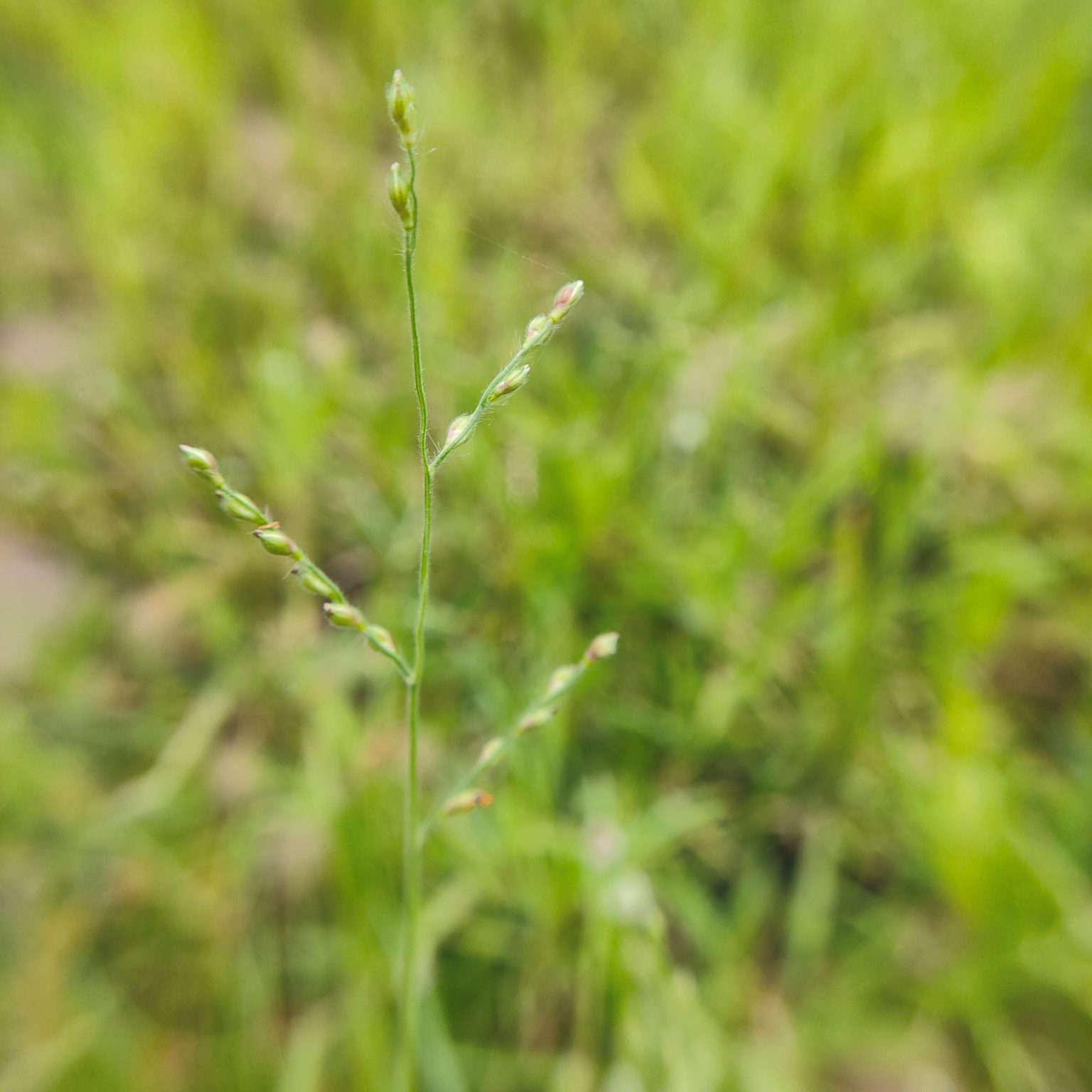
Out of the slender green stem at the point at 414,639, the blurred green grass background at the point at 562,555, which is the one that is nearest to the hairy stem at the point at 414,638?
the slender green stem at the point at 414,639

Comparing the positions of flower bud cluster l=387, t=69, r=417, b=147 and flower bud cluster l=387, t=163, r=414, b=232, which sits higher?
flower bud cluster l=387, t=69, r=417, b=147

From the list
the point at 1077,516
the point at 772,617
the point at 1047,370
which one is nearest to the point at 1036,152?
the point at 1047,370

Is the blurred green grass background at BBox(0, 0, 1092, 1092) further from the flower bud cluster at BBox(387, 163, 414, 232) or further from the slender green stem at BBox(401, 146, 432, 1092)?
the flower bud cluster at BBox(387, 163, 414, 232)

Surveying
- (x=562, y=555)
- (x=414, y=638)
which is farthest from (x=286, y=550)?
(x=562, y=555)

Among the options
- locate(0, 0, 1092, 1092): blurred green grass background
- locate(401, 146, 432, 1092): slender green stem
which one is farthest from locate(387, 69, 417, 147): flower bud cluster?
locate(0, 0, 1092, 1092): blurred green grass background

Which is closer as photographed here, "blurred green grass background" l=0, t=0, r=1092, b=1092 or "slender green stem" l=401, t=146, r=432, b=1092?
"slender green stem" l=401, t=146, r=432, b=1092

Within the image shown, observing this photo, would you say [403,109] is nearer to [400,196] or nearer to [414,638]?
[400,196]

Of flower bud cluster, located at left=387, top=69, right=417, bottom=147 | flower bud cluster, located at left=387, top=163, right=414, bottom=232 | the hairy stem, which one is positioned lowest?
the hairy stem

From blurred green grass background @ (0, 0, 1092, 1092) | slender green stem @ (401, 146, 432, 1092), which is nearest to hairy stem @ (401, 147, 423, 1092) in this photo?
slender green stem @ (401, 146, 432, 1092)

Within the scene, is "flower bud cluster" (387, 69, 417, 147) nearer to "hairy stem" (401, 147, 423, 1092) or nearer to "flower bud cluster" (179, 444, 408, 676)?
"hairy stem" (401, 147, 423, 1092)

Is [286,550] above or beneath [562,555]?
beneath
